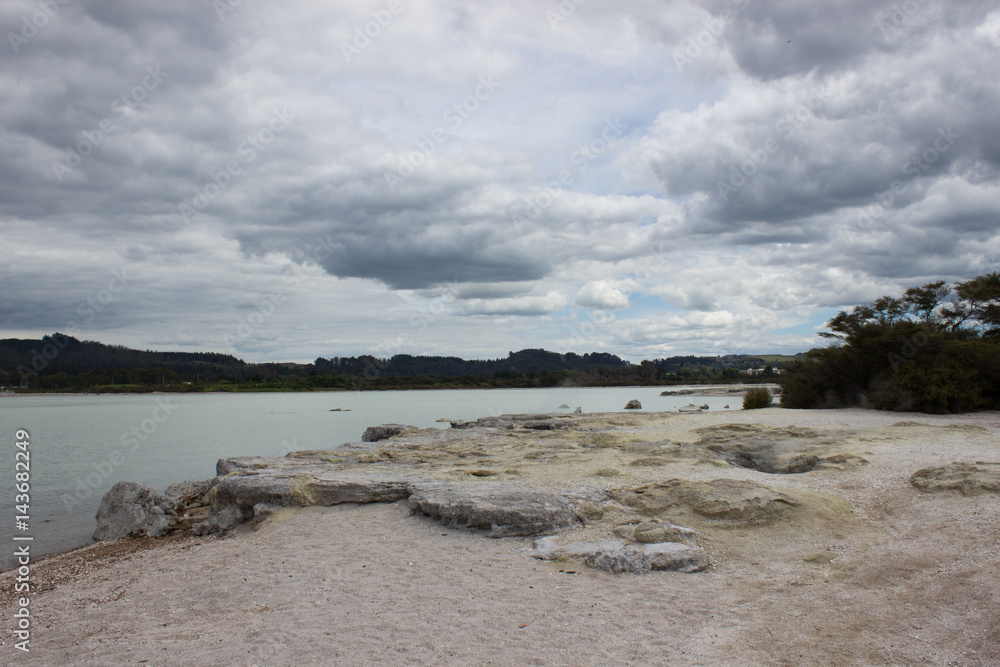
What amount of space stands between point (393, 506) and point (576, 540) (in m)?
3.68

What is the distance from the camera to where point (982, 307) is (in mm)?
25516

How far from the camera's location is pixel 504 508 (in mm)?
8117

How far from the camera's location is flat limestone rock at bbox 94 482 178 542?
417 inches

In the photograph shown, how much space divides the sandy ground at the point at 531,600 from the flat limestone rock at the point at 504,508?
263 mm

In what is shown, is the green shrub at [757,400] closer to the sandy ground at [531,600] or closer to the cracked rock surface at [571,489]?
the cracked rock surface at [571,489]

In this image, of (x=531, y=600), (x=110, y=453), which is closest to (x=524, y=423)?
(x=531, y=600)

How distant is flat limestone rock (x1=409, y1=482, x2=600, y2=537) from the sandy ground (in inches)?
10.3

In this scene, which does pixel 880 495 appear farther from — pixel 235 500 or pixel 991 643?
pixel 235 500

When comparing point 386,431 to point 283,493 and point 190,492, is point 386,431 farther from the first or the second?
point 283,493

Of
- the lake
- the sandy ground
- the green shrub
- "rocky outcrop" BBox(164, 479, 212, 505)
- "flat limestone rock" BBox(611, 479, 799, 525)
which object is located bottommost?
the lake

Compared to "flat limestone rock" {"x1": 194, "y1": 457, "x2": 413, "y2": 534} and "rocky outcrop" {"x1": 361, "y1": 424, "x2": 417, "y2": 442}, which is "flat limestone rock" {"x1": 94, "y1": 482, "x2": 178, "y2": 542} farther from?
"rocky outcrop" {"x1": 361, "y1": 424, "x2": 417, "y2": 442}

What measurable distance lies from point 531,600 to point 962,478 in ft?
20.7

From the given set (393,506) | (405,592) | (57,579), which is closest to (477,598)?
(405,592)
